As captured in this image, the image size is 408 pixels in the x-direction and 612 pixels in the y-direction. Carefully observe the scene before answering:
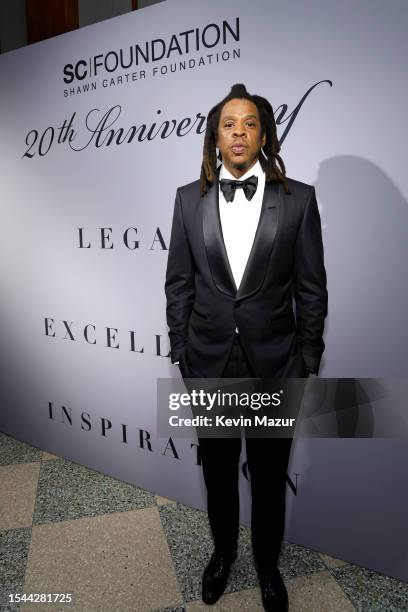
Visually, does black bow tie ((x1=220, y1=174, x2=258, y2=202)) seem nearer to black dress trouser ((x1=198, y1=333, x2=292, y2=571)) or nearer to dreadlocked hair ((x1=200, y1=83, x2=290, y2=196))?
dreadlocked hair ((x1=200, y1=83, x2=290, y2=196))

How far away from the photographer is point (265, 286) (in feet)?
5.00

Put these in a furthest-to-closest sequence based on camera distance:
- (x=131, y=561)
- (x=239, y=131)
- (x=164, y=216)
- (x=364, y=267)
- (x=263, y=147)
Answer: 1. (x=164, y=216)
2. (x=131, y=561)
3. (x=364, y=267)
4. (x=263, y=147)
5. (x=239, y=131)

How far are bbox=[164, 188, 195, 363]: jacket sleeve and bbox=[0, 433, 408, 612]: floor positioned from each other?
908mm

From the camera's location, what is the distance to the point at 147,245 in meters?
2.20

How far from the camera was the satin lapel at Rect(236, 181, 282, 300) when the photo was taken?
1498 mm

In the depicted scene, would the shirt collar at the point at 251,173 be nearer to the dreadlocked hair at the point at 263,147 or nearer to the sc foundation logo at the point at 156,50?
the dreadlocked hair at the point at 263,147

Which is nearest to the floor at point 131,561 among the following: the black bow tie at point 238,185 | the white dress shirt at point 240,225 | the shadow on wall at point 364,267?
the shadow on wall at point 364,267

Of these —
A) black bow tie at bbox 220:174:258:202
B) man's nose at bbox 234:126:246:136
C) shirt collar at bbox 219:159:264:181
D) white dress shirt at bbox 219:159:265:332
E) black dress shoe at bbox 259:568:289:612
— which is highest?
man's nose at bbox 234:126:246:136

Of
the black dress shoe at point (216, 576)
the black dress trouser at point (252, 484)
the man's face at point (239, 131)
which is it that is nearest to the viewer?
the man's face at point (239, 131)

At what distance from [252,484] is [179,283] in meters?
0.78

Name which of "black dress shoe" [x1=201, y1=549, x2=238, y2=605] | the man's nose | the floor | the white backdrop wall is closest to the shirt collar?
the man's nose

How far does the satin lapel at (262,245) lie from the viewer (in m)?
1.50

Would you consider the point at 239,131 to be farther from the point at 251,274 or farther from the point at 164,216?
the point at 164,216

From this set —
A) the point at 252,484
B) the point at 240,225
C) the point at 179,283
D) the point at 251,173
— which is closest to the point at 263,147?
the point at 251,173
